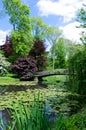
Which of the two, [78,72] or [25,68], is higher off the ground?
[78,72]

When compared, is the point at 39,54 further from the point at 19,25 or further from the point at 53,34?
the point at 53,34

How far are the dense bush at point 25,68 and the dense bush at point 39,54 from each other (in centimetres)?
251

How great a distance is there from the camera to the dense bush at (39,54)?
30547mm

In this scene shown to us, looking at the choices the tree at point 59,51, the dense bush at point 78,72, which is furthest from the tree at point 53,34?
the dense bush at point 78,72

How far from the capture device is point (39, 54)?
102ft

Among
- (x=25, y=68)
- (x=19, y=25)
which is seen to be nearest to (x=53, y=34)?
(x=19, y=25)

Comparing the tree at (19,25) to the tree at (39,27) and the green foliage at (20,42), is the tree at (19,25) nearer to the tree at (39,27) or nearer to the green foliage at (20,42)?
the green foliage at (20,42)

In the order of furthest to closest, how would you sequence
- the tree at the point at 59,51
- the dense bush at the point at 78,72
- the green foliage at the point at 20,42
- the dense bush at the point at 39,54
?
the tree at the point at 59,51
the green foliage at the point at 20,42
the dense bush at the point at 39,54
the dense bush at the point at 78,72

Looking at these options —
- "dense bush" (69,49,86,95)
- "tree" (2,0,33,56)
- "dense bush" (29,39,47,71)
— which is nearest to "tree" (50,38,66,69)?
"tree" (2,0,33,56)

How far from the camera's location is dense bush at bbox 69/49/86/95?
14.7m

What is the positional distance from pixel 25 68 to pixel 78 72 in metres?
12.8

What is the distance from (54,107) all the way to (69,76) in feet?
19.4

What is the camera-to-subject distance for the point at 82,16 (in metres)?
12.3

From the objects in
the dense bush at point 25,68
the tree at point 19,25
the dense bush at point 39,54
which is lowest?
the dense bush at point 25,68
